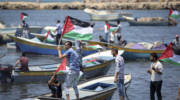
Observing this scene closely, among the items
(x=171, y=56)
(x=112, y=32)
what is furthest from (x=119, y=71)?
(x=112, y=32)

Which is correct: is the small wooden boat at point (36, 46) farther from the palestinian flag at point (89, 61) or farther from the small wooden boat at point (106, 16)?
the small wooden boat at point (106, 16)

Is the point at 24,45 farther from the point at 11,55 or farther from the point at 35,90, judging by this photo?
the point at 35,90

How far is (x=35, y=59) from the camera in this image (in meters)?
29.9

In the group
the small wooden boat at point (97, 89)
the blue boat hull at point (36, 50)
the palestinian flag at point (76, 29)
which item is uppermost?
the palestinian flag at point (76, 29)

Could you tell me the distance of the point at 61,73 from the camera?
781 inches

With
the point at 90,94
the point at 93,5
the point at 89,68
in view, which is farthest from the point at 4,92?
the point at 93,5

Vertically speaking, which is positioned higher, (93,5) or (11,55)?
(11,55)

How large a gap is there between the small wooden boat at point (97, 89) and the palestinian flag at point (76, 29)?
2.25 metres

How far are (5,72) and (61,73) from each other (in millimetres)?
2808

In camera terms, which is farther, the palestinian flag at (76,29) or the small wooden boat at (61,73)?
the small wooden boat at (61,73)

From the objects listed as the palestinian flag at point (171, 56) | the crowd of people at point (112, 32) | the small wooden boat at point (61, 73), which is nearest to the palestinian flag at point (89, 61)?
the small wooden boat at point (61, 73)

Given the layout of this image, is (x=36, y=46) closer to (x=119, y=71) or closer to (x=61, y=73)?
(x=61, y=73)

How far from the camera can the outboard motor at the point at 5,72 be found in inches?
748

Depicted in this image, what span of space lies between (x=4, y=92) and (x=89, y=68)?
4502mm
